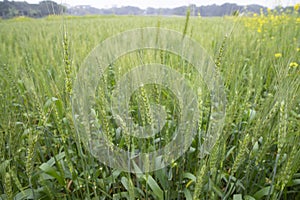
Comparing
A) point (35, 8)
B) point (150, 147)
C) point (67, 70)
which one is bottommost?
point (150, 147)

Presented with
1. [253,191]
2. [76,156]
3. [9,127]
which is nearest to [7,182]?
[9,127]

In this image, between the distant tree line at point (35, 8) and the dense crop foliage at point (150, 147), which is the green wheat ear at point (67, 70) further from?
the distant tree line at point (35, 8)

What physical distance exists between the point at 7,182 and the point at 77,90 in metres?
0.33

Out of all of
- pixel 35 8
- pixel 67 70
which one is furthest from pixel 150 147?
pixel 35 8

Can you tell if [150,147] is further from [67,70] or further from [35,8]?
[35,8]

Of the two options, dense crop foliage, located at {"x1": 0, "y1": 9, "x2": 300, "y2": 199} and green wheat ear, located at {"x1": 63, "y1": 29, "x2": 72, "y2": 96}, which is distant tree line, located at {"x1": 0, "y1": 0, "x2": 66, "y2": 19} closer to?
dense crop foliage, located at {"x1": 0, "y1": 9, "x2": 300, "y2": 199}

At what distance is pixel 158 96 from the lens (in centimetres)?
83

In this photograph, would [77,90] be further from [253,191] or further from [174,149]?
[253,191]

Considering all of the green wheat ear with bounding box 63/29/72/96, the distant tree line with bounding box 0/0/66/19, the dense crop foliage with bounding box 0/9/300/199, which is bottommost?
the dense crop foliage with bounding box 0/9/300/199

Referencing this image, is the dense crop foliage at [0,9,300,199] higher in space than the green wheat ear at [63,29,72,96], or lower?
lower

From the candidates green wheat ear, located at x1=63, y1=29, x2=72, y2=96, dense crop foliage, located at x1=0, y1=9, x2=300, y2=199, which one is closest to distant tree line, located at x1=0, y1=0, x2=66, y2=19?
dense crop foliage, located at x1=0, y1=9, x2=300, y2=199

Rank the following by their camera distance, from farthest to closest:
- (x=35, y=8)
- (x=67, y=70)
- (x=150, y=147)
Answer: (x=35, y=8) → (x=150, y=147) → (x=67, y=70)

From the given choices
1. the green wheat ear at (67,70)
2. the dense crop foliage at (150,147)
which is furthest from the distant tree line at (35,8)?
the green wheat ear at (67,70)

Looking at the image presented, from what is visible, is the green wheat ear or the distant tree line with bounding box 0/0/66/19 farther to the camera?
the distant tree line with bounding box 0/0/66/19
